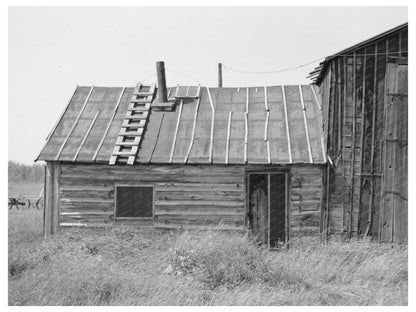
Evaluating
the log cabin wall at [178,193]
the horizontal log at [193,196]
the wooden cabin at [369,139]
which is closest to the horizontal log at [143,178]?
the log cabin wall at [178,193]

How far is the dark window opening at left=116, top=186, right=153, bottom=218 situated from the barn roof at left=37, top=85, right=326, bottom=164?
3.42ft

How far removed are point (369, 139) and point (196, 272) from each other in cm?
643

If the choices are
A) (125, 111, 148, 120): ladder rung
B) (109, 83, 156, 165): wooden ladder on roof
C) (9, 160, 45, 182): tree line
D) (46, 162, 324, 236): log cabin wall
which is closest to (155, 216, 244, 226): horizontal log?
(46, 162, 324, 236): log cabin wall

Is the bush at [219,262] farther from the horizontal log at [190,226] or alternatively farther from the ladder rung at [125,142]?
the ladder rung at [125,142]

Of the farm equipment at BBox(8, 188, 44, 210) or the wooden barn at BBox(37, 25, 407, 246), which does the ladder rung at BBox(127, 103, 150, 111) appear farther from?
the farm equipment at BBox(8, 188, 44, 210)

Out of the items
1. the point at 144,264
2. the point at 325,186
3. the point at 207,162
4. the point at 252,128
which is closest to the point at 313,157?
the point at 325,186

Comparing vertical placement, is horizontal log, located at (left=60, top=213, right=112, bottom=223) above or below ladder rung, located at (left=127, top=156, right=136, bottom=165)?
below

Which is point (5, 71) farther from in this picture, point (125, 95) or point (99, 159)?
point (125, 95)

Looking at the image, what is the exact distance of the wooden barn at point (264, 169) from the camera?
37.8 ft

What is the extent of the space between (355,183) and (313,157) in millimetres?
1368

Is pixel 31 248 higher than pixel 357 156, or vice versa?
pixel 357 156

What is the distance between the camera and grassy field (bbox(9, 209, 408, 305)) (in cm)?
739

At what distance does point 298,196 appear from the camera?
11.8 metres

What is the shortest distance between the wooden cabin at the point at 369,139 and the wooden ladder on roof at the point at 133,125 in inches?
224
